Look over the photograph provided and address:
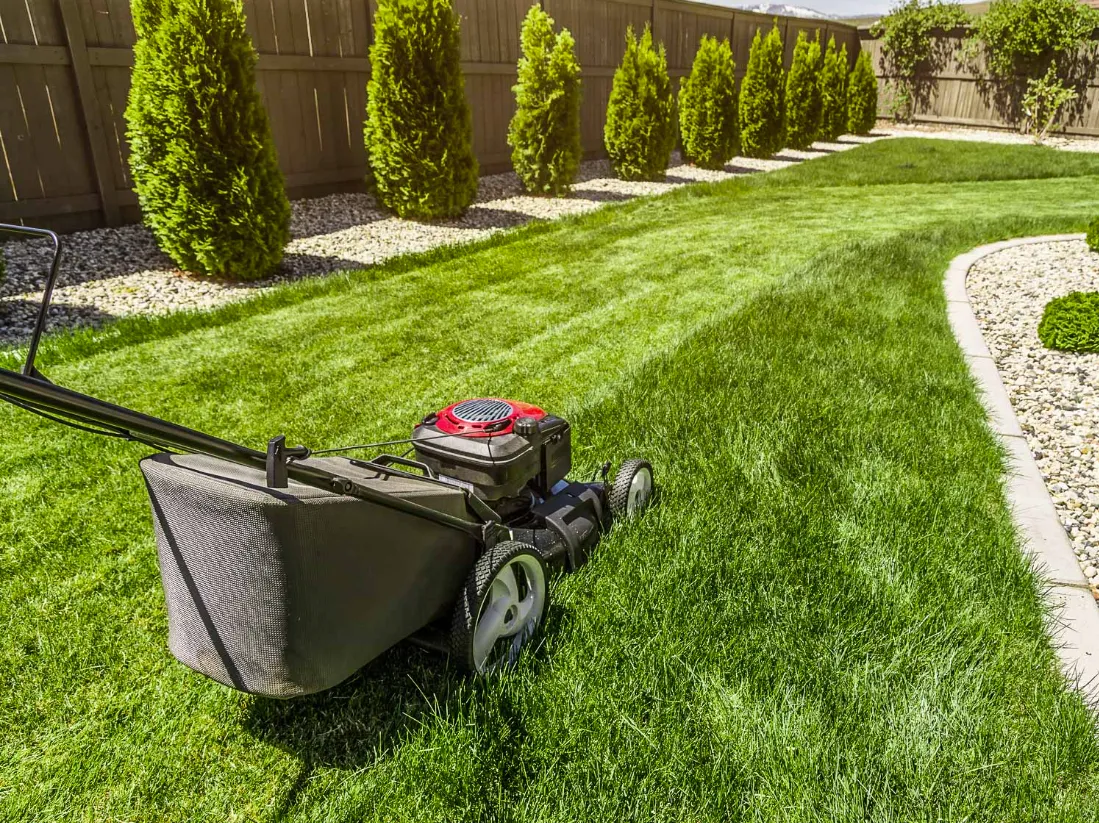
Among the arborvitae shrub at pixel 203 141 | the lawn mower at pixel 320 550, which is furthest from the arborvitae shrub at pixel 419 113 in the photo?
the lawn mower at pixel 320 550

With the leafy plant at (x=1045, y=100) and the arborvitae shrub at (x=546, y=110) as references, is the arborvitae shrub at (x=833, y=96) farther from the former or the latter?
the arborvitae shrub at (x=546, y=110)

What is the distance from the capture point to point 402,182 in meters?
9.36

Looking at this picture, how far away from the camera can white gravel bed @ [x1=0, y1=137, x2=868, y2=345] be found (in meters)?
6.16

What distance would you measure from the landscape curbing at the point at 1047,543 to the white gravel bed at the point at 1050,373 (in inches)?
4.2

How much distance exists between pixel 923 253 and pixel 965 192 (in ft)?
18.9

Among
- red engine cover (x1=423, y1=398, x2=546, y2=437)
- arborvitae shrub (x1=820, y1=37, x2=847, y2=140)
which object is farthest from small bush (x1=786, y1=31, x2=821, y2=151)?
red engine cover (x1=423, y1=398, x2=546, y2=437)

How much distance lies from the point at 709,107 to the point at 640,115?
2.43 meters

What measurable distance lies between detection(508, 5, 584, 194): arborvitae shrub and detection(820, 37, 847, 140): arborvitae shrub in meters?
12.1

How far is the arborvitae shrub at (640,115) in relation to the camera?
13.1 m

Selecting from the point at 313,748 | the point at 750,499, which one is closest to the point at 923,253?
the point at 750,499

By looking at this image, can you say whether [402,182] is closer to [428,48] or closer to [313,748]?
[428,48]

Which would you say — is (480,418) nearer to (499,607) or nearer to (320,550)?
(499,607)

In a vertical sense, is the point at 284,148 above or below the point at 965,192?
above

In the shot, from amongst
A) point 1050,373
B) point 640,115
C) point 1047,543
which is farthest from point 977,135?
point 1047,543
